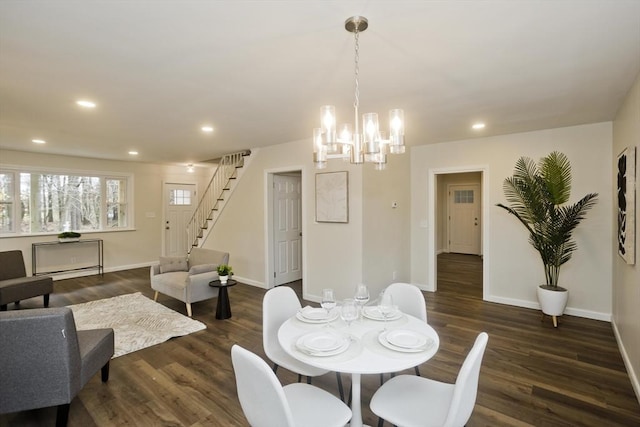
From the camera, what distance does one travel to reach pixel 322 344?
1.73m

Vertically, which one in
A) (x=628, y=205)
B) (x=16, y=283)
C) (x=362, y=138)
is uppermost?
(x=362, y=138)

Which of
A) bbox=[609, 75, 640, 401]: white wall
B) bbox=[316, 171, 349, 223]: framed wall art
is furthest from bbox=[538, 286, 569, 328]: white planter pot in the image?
bbox=[316, 171, 349, 223]: framed wall art

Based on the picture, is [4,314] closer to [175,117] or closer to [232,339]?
[232,339]

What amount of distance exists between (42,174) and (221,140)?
162 inches

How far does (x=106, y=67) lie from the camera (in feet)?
7.82

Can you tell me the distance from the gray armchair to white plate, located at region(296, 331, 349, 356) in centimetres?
155

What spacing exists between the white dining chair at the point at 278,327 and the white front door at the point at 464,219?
25.6 ft

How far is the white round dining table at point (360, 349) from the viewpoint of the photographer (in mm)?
1547

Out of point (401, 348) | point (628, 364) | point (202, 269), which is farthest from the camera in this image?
point (202, 269)

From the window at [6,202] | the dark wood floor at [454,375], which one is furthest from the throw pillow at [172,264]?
the window at [6,202]

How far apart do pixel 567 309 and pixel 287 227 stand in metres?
4.40

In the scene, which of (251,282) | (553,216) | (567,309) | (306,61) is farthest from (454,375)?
(251,282)

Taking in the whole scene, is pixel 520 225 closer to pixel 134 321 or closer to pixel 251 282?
pixel 251 282

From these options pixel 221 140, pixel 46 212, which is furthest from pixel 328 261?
pixel 46 212
